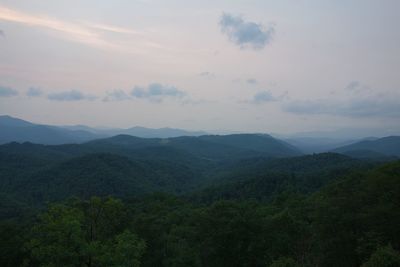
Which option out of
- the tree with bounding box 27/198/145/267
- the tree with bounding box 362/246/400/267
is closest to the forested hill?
the tree with bounding box 27/198/145/267

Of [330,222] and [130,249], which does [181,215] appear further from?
[130,249]

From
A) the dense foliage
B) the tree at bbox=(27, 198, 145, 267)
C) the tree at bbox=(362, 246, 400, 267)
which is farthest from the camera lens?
the dense foliage

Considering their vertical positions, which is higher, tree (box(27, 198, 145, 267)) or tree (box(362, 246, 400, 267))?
tree (box(362, 246, 400, 267))

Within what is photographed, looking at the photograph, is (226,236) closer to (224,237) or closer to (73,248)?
(224,237)

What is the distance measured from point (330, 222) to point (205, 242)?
9.82 metres

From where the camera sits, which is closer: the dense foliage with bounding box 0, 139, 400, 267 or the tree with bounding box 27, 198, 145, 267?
the tree with bounding box 27, 198, 145, 267

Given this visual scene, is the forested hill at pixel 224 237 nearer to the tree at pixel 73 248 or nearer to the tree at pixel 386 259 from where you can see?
the tree at pixel 73 248

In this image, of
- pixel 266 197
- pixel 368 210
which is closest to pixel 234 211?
pixel 368 210

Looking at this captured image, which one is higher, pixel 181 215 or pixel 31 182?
pixel 181 215

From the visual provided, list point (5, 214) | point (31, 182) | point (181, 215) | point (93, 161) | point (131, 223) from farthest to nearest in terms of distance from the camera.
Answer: point (93, 161), point (31, 182), point (5, 214), point (181, 215), point (131, 223)

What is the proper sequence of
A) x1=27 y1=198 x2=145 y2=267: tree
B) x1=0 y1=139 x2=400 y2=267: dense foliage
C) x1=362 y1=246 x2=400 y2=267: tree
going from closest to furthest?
x1=362 y1=246 x2=400 y2=267: tree
x1=27 y1=198 x2=145 y2=267: tree
x1=0 y1=139 x2=400 y2=267: dense foliage

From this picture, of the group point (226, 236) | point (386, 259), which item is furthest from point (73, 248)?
point (386, 259)

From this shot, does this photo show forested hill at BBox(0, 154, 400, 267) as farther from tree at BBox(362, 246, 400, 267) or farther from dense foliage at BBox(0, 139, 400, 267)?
tree at BBox(362, 246, 400, 267)

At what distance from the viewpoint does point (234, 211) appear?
92.1 ft
